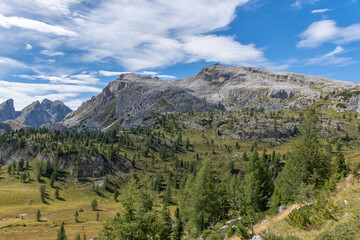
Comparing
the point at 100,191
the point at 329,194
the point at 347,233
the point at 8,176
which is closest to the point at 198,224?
the point at 329,194

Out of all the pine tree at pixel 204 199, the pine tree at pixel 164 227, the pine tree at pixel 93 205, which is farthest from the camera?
the pine tree at pixel 93 205

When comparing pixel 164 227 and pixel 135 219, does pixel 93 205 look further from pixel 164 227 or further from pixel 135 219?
→ pixel 135 219

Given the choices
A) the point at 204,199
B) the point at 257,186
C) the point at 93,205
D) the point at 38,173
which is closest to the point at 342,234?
the point at 204,199

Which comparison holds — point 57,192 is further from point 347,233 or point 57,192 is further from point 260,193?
point 347,233

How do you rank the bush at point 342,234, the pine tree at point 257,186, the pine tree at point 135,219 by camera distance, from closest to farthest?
1. the bush at point 342,234
2. the pine tree at point 135,219
3. the pine tree at point 257,186

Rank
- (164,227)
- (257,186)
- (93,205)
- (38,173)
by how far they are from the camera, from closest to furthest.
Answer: (164,227)
(257,186)
(93,205)
(38,173)

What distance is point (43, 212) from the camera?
12569 centimetres

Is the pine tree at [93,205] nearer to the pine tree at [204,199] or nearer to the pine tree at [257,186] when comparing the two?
the pine tree at [204,199]

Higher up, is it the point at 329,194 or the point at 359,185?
the point at 359,185

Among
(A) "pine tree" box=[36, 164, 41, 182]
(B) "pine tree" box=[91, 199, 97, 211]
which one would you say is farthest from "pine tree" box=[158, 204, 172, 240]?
(A) "pine tree" box=[36, 164, 41, 182]

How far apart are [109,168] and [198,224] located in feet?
557

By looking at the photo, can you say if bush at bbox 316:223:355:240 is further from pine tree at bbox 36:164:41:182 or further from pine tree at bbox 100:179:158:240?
pine tree at bbox 36:164:41:182

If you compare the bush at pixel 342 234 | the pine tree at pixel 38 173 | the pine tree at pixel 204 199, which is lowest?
the pine tree at pixel 38 173

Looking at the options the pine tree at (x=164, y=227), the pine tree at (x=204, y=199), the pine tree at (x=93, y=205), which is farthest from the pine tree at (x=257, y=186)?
the pine tree at (x=93, y=205)
